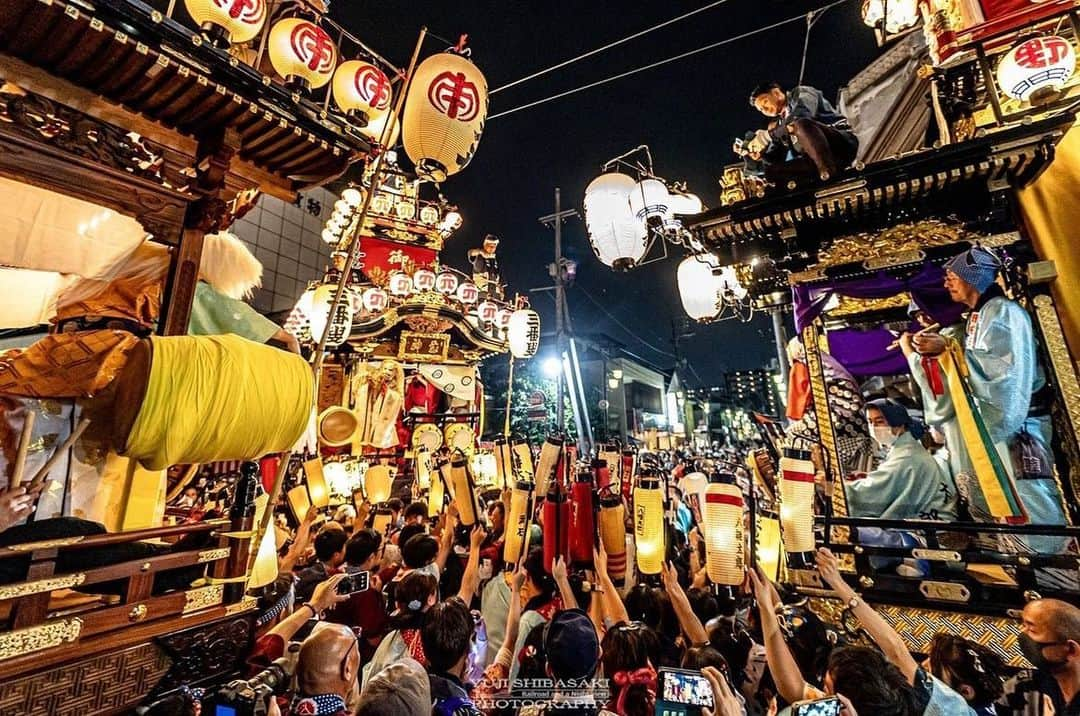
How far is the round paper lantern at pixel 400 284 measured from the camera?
643 inches

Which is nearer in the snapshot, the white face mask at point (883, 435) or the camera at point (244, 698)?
the camera at point (244, 698)

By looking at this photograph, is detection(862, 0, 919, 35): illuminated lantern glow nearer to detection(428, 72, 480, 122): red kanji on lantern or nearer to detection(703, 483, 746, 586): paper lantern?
detection(428, 72, 480, 122): red kanji on lantern

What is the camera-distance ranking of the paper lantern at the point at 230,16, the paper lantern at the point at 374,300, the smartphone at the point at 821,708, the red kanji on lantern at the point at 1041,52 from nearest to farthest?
the smartphone at the point at 821,708, the paper lantern at the point at 230,16, the red kanji on lantern at the point at 1041,52, the paper lantern at the point at 374,300

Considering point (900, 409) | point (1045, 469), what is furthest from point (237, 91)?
point (1045, 469)

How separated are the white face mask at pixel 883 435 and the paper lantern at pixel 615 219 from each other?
14.1 ft

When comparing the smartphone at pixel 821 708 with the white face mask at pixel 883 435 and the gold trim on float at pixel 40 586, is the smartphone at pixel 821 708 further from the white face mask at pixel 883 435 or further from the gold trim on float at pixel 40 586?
the white face mask at pixel 883 435

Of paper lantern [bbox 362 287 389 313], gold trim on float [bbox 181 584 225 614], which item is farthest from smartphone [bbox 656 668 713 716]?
paper lantern [bbox 362 287 389 313]

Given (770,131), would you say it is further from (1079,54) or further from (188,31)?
(188,31)

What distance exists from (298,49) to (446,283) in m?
11.6

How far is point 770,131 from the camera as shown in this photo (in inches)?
253

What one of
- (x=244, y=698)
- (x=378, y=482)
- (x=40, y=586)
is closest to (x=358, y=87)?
(x=40, y=586)

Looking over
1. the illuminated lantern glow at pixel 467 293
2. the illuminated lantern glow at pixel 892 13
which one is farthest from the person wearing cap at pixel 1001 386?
Result: the illuminated lantern glow at pixel 467 293

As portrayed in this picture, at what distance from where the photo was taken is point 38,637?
6.66 ft

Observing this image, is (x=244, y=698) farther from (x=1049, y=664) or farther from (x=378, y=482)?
(x=378, y=482)
